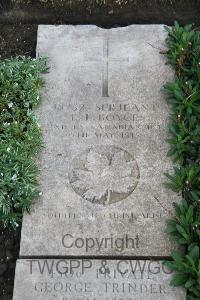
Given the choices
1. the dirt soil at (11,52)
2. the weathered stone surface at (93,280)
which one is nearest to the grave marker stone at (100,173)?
the weathered stone surface at (93,280)

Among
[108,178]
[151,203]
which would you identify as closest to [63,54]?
[108,178]

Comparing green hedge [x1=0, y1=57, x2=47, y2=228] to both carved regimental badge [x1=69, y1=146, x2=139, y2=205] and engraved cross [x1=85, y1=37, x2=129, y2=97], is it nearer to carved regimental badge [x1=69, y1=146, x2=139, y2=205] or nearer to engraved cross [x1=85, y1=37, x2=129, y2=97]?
carved regimental badge [x1=69, y1=146, x2=139, y2=205]

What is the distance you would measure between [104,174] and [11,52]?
180cm

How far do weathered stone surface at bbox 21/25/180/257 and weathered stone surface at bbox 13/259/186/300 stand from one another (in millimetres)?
96

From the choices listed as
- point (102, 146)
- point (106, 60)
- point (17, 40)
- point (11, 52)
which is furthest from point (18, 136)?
point (17, 40)

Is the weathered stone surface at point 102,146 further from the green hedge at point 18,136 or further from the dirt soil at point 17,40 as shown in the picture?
the dirt soil at point 17,40

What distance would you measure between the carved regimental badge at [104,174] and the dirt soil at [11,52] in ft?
Answer: 2.15

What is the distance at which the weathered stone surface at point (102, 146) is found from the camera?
4043 millimetres

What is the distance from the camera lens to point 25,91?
4.71 meters

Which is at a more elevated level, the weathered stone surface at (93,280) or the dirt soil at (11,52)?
the dirt soil at (11,52)

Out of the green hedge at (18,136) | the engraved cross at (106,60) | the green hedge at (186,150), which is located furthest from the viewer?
the engraved cross at (106,60)

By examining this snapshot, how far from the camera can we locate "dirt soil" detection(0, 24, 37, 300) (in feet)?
13.8

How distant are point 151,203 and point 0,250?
1.27m

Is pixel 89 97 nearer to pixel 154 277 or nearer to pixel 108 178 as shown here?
pixel 108 178
